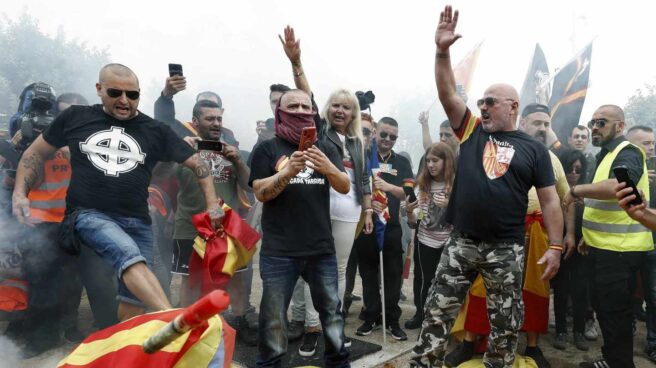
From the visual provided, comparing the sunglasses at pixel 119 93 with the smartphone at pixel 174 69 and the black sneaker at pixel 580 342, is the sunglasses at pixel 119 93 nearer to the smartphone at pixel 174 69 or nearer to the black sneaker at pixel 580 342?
the smartphone at pixel 174 69

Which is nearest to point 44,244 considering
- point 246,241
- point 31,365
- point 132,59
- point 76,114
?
point 31,365

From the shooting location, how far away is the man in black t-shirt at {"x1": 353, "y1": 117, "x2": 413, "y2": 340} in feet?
14.9

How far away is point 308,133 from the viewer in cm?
284

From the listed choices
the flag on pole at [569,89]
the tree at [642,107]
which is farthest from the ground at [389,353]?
the tree at [642,107]

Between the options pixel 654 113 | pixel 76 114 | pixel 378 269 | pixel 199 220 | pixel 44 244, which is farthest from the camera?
pixel 654 113

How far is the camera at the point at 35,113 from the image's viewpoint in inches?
157

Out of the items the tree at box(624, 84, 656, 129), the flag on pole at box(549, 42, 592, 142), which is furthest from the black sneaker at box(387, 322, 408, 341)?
the tree at box(624, 84, 656, 129)

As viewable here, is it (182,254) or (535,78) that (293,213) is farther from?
(535,78)

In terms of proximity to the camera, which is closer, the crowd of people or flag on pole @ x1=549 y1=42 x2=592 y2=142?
the crowd of people

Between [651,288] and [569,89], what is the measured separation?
196 inches

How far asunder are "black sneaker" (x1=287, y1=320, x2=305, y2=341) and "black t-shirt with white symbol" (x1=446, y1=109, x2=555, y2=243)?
1.73 meters

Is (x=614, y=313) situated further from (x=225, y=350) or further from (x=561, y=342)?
(x=225, y=350)

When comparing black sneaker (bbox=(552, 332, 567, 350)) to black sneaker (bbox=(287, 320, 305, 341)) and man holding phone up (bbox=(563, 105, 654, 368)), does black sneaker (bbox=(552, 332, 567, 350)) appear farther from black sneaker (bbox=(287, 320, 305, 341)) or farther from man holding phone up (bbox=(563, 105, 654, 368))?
black sneaker (bbox=(287, 320, 305, 341))

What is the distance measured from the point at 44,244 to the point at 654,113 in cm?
3476
